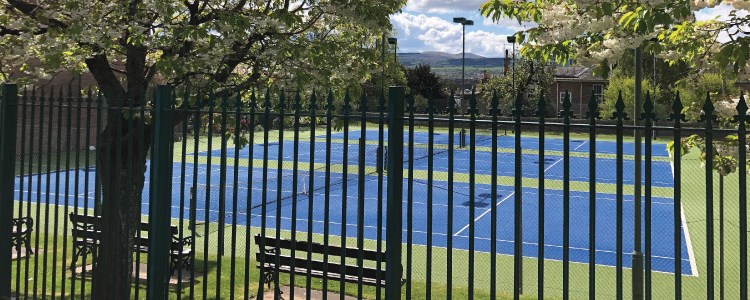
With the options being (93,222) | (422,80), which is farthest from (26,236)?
(422,80)

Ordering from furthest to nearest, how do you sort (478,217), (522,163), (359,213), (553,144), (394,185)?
(553,144), (522,163), (478,217), (359,213), (394,185)

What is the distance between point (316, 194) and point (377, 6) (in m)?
17.7

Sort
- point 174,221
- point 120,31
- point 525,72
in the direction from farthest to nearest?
point 525,72 → point 174,221 → point 120,31

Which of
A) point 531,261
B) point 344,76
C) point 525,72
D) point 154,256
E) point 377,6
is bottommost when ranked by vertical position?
point 531,261

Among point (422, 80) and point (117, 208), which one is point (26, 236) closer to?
point (117, 208)

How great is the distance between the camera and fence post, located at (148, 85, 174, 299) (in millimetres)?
5742

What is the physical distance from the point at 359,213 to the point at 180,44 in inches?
153

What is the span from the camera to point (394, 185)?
16.0 ft

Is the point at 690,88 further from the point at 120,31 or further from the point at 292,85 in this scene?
the point at 120,31

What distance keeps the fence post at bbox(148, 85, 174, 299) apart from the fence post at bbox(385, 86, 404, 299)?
1.93 metres

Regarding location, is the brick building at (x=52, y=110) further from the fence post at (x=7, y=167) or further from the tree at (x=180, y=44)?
the tree at (x=180, y=44)

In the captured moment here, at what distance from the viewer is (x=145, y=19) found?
829 cm

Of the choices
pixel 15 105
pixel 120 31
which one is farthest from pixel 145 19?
pixel 15 105

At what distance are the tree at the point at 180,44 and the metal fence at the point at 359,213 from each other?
27 centimetres
